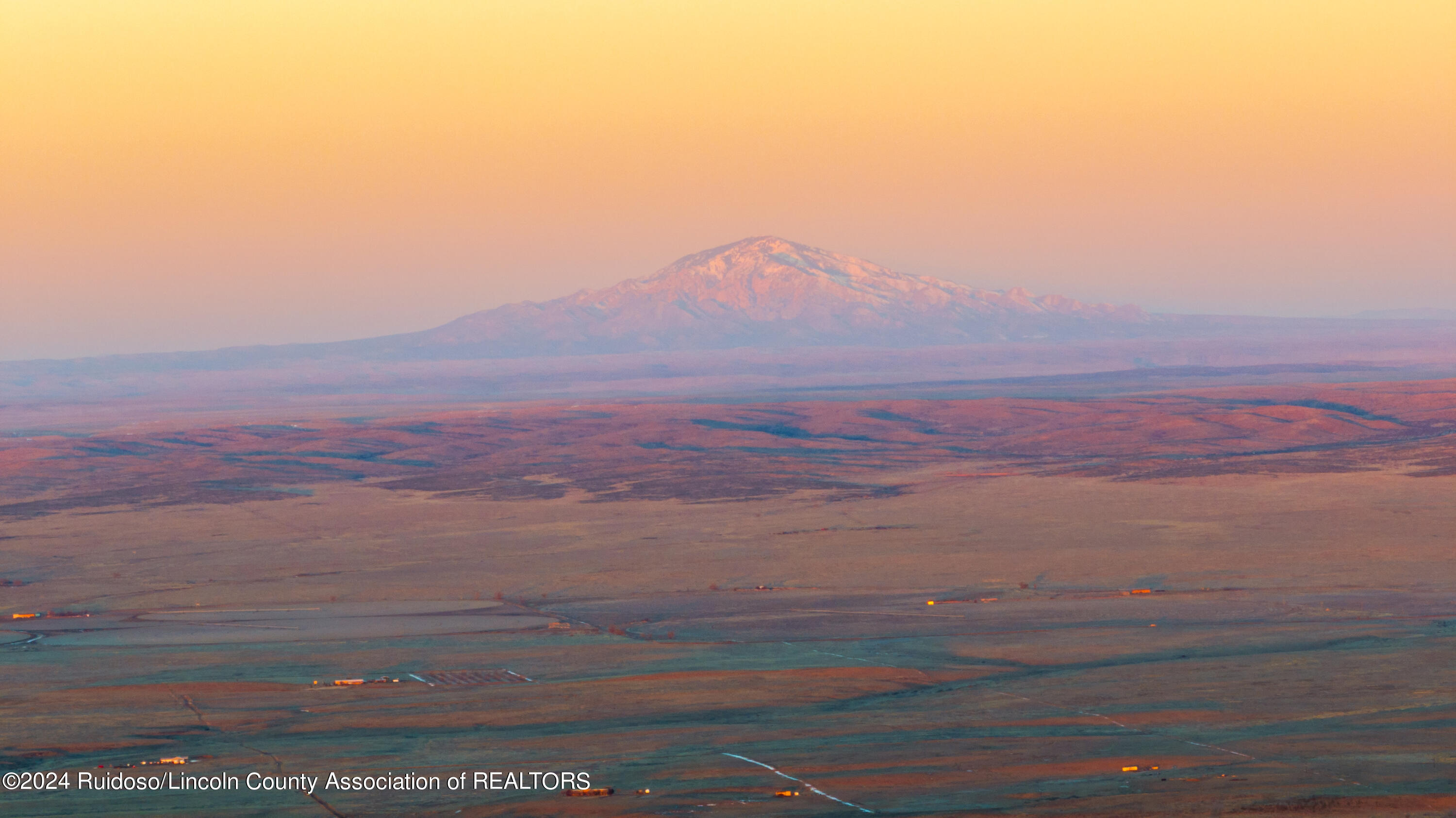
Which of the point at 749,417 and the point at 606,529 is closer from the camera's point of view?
the point at 606,529

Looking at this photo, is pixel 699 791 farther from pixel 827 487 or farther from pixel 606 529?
pixel 827 487

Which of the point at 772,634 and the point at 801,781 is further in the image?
the point at 772,634

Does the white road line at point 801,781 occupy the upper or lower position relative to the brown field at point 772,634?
upper

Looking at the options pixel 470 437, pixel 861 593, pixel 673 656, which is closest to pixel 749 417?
pixel 470 437

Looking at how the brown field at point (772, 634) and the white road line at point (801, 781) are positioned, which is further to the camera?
the brown field at point (772, 634)

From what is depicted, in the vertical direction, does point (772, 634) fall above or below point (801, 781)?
below
